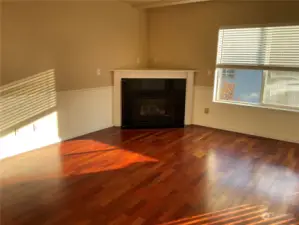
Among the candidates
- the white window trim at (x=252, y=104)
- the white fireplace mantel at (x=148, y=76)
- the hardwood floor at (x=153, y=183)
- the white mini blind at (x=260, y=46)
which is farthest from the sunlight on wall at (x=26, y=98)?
the white mini blind at (x=260, y=46)

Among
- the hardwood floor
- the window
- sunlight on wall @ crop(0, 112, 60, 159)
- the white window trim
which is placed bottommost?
the hardwood floor

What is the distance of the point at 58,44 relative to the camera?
3787 millimetres

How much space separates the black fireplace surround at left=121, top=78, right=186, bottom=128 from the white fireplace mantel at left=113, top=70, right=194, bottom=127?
0.08m

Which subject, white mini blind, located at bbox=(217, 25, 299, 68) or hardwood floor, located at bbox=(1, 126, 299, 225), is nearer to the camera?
hardwood floor, located at bbox=(1, 126, 299, 225)

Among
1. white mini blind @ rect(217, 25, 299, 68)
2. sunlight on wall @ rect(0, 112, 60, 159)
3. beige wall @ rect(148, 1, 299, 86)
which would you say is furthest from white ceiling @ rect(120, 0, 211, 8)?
sunlight on wall @ rect(0, 112, 60, 159)

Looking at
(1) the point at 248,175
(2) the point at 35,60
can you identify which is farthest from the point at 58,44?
(1) the point at 248,175

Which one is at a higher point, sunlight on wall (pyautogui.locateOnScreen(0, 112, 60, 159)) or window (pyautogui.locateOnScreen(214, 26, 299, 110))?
window (pyautogui.locateOnScreen(214, 26, 299, 110))

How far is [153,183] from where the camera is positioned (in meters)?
2.75

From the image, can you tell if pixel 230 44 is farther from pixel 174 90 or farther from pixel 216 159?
pixel 216 159

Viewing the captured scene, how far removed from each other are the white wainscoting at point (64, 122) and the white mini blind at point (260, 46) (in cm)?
228

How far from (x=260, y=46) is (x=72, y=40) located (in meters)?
3.09

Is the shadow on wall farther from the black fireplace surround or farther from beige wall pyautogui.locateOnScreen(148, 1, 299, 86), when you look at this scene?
beige wall pyautogui.locateOnScreen(148, 1, 299, 86)

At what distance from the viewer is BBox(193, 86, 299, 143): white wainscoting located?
419 cm

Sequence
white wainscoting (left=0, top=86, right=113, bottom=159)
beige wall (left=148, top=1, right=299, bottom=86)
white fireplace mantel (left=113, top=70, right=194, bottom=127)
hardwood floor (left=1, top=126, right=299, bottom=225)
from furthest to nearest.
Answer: white fireplace mantel (left=113, top=70, right=194, bottom=127), beige wall (left=148, top=1, right=299, bottom=86), white wainscoting (left=0, top=86, right=113, bottom=159), hardwood floor (left=1, top=126, right=299, bottom=225)
